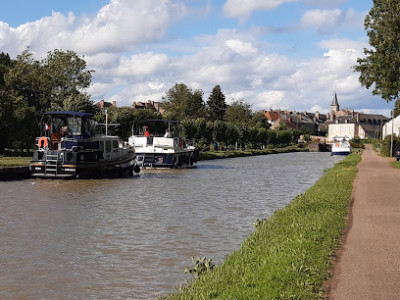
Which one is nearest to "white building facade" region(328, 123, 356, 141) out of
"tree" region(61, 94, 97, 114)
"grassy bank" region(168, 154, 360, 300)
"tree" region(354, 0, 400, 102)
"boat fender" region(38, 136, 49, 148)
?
"tree" region(61, 94, 97, 114)

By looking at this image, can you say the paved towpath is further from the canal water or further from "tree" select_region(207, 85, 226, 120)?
"tree" select_region(207, 85, 226, 120)

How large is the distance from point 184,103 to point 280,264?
94829 millimetres

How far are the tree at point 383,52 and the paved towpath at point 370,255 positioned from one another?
20076 millimetres

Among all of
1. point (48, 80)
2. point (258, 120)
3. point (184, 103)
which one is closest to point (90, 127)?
point (48, 80)

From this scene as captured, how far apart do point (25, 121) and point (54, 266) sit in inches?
1373

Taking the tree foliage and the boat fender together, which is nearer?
the boat fender

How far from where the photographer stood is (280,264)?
7941mm

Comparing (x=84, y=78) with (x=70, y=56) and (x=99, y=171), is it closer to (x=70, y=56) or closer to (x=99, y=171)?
(x=70, y=56)

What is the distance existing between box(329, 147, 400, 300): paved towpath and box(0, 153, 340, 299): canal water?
8.75 feet

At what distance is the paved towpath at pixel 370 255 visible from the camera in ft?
21.9

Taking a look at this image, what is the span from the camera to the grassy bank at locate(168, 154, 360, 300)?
6.71 m

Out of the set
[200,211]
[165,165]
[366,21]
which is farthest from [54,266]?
[366,21]

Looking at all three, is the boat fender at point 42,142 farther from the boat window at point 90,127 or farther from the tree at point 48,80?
the tree at point 48,80

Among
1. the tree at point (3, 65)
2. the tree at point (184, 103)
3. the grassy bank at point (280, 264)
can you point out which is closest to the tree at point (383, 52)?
the grassy bank at point (280, 264)
